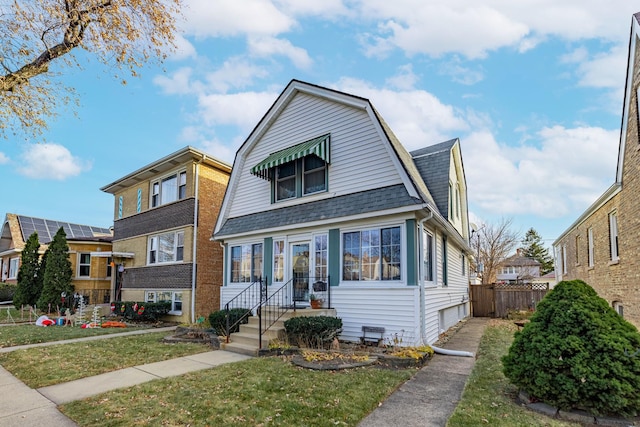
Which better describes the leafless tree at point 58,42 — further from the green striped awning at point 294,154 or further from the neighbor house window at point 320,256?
the neighbor house window at point 320,256

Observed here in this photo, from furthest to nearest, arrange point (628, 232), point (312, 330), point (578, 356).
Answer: point (628, 232), point (312, 330), point (578, 356)

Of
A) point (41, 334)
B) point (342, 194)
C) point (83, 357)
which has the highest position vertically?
point (342, 194)

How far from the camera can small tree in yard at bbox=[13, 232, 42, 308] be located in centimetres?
2005

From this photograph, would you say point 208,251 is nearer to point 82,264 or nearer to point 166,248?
point 166,248

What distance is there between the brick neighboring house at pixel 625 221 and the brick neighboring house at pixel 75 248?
23.0 m

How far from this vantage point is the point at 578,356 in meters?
4.62

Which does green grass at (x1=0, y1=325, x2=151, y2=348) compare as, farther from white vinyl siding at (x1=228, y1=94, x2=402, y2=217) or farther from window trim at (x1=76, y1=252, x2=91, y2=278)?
window trim at (x1=76, y1=252, x2=91, y2=278)

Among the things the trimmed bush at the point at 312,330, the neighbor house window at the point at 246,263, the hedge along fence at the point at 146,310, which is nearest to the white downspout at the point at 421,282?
the trimmed bush at the point at 312,330

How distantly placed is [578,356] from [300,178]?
8.59 m

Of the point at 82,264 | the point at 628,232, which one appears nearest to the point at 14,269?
the point at 82,264

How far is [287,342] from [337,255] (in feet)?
8.52

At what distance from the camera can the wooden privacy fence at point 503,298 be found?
56.2ft

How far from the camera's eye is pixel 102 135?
12.5m

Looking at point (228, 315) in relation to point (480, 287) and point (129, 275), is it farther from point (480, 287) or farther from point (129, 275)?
point (480, 287)
